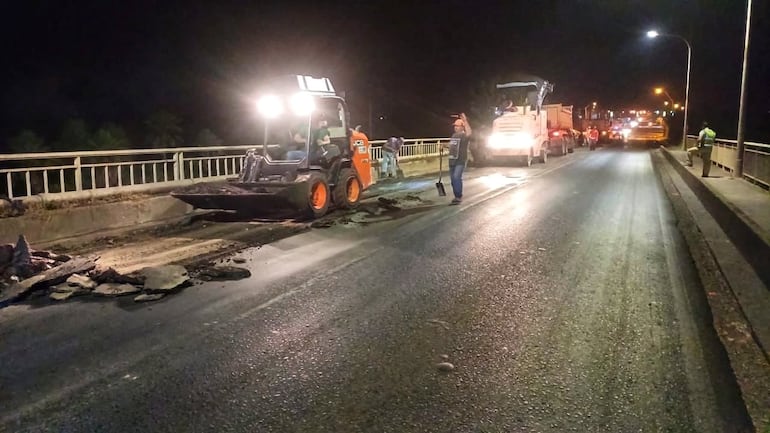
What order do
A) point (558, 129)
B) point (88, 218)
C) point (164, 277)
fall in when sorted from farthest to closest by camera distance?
point (558, 129) → point (88, 218) → point (164, 277)

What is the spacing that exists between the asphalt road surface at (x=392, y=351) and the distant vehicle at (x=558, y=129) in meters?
27.1

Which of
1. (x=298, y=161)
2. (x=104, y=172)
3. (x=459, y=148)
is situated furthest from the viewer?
(x=459, y=148)

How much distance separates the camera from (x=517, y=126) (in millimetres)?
27844

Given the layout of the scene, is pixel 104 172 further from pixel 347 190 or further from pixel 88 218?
pixel 347 190

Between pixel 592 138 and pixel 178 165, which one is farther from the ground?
pixel 592 138

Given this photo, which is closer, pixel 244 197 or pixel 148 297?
pixel 148 297

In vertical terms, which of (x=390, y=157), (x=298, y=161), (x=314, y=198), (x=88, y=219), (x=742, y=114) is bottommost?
(x=88, y=219)

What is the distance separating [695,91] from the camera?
77.4 m

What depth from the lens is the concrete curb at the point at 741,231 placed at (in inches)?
301

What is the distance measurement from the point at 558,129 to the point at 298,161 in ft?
86.7

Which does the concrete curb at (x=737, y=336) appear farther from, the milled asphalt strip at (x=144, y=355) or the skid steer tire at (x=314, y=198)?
the skid steer tire at (x=314, y=198)

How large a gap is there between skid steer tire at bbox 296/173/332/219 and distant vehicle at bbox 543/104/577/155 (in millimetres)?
24062

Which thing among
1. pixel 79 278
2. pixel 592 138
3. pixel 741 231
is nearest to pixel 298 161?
pixel 79 278

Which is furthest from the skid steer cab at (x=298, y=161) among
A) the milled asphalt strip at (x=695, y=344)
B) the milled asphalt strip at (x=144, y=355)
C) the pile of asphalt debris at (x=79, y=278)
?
the milled asphalt strip at (x=695, y=344)
